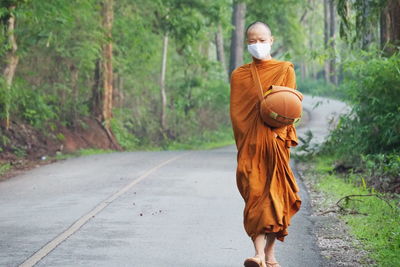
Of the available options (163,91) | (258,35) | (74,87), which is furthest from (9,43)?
(163,91)

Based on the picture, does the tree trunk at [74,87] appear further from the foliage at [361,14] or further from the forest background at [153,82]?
the foliage at [361,14]

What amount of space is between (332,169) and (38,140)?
979cm

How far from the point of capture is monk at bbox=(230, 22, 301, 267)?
684cm

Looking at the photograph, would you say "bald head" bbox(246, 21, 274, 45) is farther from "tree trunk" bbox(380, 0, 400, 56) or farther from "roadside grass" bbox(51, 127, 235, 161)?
"roadside grass" bbox(51, 127, 235, 161)

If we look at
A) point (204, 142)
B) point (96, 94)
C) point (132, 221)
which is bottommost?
point (204, 142)

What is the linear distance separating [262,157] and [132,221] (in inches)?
129

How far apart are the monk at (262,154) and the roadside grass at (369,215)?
3.76ft

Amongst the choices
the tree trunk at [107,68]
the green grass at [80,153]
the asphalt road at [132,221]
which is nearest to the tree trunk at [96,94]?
the tree trunk at [107,68]

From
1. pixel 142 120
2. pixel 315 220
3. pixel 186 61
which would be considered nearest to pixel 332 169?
pixel 315 220

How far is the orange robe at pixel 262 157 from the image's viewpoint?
6844 millimetres

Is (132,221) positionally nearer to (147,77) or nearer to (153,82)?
(147,77)

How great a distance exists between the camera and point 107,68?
1137 inches

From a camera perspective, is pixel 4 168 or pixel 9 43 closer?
pixel 4 168

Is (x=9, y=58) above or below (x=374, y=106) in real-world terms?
above
